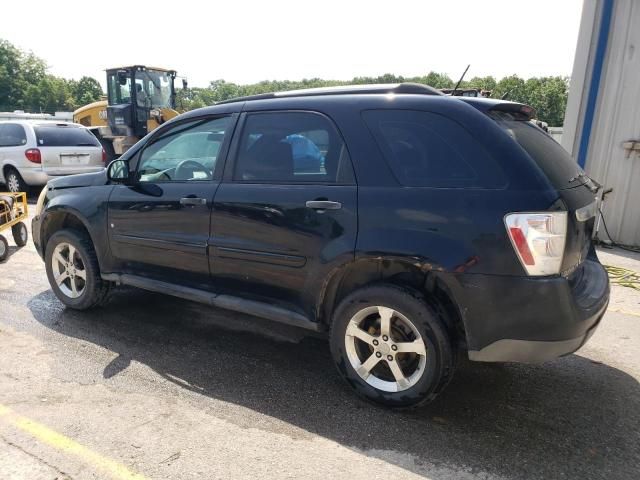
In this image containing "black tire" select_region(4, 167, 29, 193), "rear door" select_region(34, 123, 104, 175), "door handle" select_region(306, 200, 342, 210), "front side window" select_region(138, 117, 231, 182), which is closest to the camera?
"door handle" select_region(306, 200, 342, 210)

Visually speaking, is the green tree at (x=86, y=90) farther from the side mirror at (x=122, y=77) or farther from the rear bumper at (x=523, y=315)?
the rear bumper at (x=523, y=315)

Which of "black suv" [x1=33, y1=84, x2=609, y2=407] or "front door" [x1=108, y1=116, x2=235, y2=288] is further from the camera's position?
"front door" [x1=108, y1=116, x2=235, y2=288]

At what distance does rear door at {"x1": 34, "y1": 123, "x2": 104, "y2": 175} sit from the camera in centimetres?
1112

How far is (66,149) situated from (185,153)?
8802 millimetres

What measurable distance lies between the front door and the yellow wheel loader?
476 inches

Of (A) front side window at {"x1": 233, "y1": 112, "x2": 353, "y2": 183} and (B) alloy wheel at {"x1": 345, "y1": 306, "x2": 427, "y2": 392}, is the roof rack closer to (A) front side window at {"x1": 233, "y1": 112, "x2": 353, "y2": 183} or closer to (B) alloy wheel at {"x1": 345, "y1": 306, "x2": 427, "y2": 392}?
(A) front side window at {"x1": 233, "y1": 112, "x2": 353, "y2": 183}

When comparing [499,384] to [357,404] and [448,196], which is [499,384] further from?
[448,196]

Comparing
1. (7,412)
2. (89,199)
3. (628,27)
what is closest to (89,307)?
(89,199)

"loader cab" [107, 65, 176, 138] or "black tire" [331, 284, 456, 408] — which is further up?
"loader cab" [107, 65, 176, 138]

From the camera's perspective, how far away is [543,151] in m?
2.90

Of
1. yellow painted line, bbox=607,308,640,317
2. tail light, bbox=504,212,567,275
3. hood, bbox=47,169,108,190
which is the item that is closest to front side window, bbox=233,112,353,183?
tail light, bbox=504,212,567,275

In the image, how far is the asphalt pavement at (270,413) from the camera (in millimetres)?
2520

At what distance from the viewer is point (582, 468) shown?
2.48 metres

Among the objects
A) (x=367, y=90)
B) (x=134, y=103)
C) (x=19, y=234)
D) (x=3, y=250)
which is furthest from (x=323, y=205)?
(x=134, y=103)
